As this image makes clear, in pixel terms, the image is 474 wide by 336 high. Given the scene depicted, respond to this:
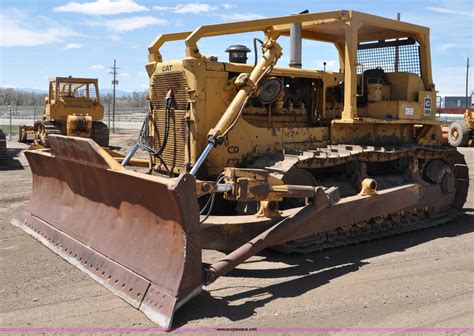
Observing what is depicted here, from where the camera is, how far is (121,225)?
5.64 m

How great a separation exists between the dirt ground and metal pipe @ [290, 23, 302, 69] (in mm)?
2937

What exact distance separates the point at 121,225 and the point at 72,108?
17.1m

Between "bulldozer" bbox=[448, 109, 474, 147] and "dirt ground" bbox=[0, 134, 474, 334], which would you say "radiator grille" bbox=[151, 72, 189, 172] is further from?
"bulldozer" bbox=[448, 109, 474, 147]

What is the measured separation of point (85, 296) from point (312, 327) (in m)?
2.23

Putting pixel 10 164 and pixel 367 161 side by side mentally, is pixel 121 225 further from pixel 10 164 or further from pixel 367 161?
pixel 10 164

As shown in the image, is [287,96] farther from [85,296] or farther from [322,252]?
[85,296]

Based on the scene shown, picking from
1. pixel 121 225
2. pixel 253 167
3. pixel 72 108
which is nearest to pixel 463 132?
pixel 72 108

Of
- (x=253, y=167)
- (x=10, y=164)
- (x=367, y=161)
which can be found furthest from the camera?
(x=10, y=164)

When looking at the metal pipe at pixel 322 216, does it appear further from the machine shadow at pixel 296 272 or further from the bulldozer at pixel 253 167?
the machine shadow at pixel 296 272

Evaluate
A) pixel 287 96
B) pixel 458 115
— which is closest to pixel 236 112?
pixel 287 96

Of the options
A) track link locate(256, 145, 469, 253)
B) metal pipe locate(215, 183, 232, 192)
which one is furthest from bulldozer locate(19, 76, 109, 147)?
metal pipe locate(215, 183, 232, 192)

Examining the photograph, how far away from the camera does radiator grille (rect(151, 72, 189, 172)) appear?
22.8 feet

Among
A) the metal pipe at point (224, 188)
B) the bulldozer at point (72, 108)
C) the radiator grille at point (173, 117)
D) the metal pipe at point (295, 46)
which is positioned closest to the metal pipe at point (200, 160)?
the metal pipe at point (224, 188)

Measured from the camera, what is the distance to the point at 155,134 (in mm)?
7645
